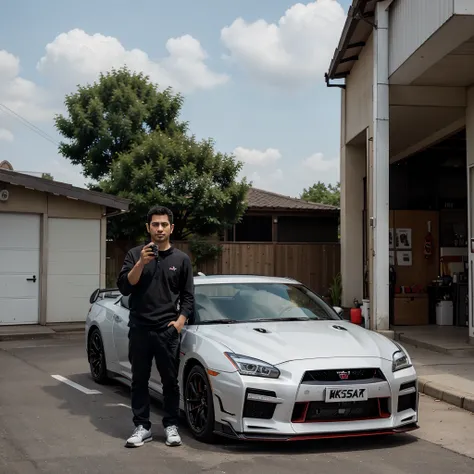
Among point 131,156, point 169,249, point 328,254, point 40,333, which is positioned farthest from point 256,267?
point 169,249

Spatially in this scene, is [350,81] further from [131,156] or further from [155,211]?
[155,211]

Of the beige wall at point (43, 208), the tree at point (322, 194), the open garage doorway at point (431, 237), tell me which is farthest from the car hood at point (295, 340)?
the tree at point (322, 194)

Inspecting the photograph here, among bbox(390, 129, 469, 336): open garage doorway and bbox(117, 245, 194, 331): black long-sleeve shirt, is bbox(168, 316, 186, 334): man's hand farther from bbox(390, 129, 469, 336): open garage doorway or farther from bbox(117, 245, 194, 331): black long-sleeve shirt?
bbox(390, 129, 469, 336): open garage doorway

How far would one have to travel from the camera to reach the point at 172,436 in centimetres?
574

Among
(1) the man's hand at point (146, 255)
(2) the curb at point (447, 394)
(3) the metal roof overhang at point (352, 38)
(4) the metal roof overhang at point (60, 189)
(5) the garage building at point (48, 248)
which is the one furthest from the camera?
(5) the garage building at point (48, 248)

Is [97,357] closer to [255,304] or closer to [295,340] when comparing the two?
[255,304]

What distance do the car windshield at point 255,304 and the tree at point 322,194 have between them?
56.4 m

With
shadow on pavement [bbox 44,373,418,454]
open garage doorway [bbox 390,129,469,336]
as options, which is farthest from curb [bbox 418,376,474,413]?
open garage doorway [bbox 390,129,469,336]

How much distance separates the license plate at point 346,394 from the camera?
548 centimetres

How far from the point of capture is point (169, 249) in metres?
6.02

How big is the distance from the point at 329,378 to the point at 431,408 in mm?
2476

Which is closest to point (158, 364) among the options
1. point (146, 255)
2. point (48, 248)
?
point (146, 255)

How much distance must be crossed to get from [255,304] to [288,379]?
1.63m

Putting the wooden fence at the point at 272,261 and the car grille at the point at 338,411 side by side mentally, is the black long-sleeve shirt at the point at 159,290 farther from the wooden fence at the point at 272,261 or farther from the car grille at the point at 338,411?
the wooden fence at the point at 272,261
